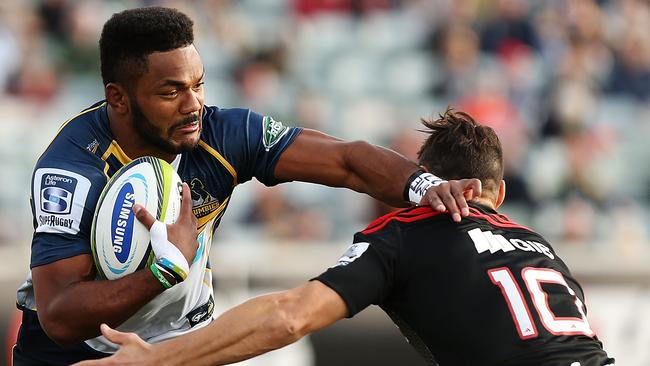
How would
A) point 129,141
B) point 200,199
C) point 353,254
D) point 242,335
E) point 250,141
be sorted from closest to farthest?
point 242,335 < point 353,254 < point 129,141 < point 200,199 < point 250,141

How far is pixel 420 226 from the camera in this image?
4.44 m

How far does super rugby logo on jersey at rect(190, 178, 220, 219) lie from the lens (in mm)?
5328

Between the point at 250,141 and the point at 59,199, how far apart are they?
1.04m

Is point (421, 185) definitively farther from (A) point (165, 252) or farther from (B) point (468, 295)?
(A) point (165, 252)

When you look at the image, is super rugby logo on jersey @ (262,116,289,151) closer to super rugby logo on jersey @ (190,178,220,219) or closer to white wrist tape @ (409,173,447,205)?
super rugby logo on jersey @ (190,178,220,219)

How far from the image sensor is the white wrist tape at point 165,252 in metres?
4.60

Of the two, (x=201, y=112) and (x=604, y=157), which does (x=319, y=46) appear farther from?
(x=201, y=112)

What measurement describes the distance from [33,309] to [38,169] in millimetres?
803

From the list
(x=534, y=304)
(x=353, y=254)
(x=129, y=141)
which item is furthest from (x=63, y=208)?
(x=534, y=304)

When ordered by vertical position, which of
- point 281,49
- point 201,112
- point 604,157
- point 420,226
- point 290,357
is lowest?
point 290,357

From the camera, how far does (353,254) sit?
425 cm

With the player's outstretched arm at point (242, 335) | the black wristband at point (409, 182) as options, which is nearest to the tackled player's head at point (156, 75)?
the black wristband at point (409, 182)

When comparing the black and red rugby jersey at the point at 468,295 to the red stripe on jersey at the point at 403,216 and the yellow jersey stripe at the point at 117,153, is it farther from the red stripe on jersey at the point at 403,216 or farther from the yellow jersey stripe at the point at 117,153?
the yellow jersey stripe at the point at 117,153

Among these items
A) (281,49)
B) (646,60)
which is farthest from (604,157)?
(281,49)
